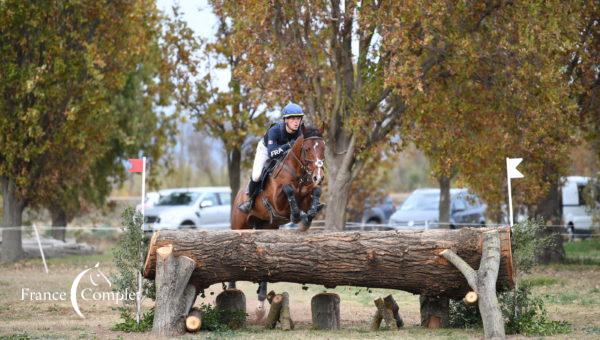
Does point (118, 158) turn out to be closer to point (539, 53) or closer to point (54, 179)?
point (54, 179)

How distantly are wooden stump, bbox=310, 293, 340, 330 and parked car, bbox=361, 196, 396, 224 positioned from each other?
835 inches

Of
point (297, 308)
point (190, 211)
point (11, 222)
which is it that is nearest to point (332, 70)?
point (297, 308)

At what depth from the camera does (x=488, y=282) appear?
10102 mm

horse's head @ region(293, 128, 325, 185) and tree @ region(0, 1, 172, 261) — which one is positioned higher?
tree @ region(0, 1, 172, 261)

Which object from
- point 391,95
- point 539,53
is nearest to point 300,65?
point 391,95

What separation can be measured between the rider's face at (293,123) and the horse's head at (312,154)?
0.94ft

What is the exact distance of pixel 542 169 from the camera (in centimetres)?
2147

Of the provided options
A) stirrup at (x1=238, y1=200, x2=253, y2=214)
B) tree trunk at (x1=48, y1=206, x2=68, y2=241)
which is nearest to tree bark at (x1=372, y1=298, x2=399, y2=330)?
stirrup at (x1=238, y1=200, x2=253, y2=214)

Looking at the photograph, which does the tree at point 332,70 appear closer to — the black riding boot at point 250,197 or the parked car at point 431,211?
the black riding boot at point 250,197

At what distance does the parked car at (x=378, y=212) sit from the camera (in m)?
33.0

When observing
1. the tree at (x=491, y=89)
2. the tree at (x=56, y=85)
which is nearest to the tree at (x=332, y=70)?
the tree at (x=491, y=89)

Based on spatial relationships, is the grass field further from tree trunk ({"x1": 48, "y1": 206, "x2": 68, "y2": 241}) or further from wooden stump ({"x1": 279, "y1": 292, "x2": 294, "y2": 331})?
tree trunk ({"x1": 48, "y1": 206, "x2": 68, "y2": 241})

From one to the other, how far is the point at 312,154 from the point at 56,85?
46.5 feet

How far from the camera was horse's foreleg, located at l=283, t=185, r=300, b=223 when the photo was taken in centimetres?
1180
